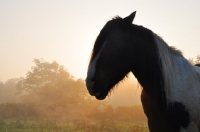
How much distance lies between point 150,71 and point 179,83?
14.7 inches

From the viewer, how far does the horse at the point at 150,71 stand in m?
2.84

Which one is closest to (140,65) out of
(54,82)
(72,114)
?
(72,114)

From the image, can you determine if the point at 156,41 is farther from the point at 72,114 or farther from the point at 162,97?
the point at 72,114

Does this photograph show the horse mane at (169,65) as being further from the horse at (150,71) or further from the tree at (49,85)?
the tree at (49,85)

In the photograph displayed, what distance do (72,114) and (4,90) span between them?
4618 centimetres

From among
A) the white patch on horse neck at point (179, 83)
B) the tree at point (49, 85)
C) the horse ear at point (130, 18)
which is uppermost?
the tree at point (49, 85)

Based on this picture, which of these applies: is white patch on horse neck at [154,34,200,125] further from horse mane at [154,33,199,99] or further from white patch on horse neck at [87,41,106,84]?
white patch on horse neck at [87,41,106,84]

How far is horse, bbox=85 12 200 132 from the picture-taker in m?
2.84

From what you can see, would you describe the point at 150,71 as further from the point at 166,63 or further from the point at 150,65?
the point at 166,63

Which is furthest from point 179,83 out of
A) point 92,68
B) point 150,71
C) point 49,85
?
point 49,85

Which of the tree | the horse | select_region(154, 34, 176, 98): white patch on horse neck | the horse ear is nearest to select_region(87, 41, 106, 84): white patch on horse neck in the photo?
the horse

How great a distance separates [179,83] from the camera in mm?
3027

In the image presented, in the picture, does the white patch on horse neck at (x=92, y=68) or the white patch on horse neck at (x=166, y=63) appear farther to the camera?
the white patch on horse neck at (x=166, y=63)

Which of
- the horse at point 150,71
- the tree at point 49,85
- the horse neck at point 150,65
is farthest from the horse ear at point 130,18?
the tree at point 49,85
